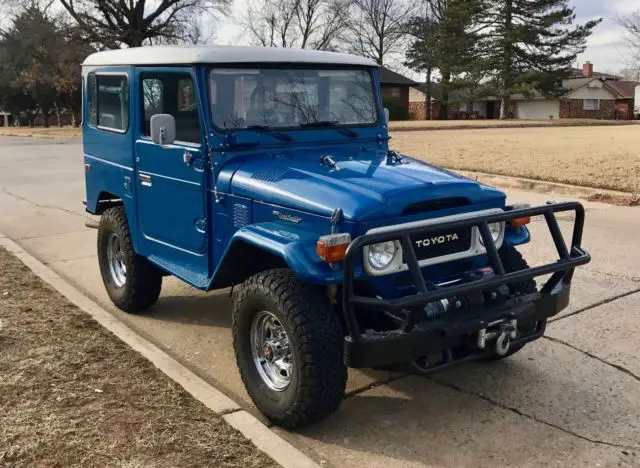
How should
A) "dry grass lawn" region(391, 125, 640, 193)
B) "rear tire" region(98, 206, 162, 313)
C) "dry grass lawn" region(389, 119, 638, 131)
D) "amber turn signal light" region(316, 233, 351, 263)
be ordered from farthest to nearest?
"dry grass lawn" region(389, 119, 638, 131)
"dry grass lawn" region(391, 125, 640, 193)
"rear tire" region(98, 206, 162, 313)
"amber turn signal light" region(316, 233, 351, 263)

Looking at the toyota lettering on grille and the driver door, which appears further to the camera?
the driver door

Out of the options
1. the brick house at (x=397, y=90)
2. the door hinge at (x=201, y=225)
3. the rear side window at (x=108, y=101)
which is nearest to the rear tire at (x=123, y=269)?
the rear side window at (x=108, y=101)

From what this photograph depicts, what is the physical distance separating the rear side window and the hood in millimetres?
1484

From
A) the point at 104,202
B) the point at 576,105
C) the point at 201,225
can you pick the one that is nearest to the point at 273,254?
the point at 201,225

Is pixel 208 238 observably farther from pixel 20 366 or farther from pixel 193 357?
pixel 20 366

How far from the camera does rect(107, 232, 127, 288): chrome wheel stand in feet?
18.6

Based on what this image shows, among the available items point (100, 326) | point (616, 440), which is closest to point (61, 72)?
point (100, 326)

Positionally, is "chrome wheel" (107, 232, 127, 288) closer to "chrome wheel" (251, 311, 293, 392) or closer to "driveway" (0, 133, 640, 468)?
"driveway" (0, 133, 640, 468)

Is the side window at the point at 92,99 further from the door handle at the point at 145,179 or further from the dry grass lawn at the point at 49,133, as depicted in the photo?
the dry grass lawn at the point at 49,133

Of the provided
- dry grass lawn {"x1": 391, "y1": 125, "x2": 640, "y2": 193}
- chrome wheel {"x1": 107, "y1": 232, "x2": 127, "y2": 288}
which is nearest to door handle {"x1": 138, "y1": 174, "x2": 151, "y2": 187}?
chrome wheel {"x1": 107, "y1": 232, "x2": 127, "y2": 288}

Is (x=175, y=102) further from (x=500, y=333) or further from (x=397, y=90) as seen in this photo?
(x=397, y=90)

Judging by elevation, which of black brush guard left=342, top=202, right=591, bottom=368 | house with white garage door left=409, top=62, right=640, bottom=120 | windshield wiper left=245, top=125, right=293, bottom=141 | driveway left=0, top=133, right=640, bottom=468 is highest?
house with white garage door left=409, top=62, right=640, bottom=120

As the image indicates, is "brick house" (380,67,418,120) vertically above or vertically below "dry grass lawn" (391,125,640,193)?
above

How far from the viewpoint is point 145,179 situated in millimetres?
4969
